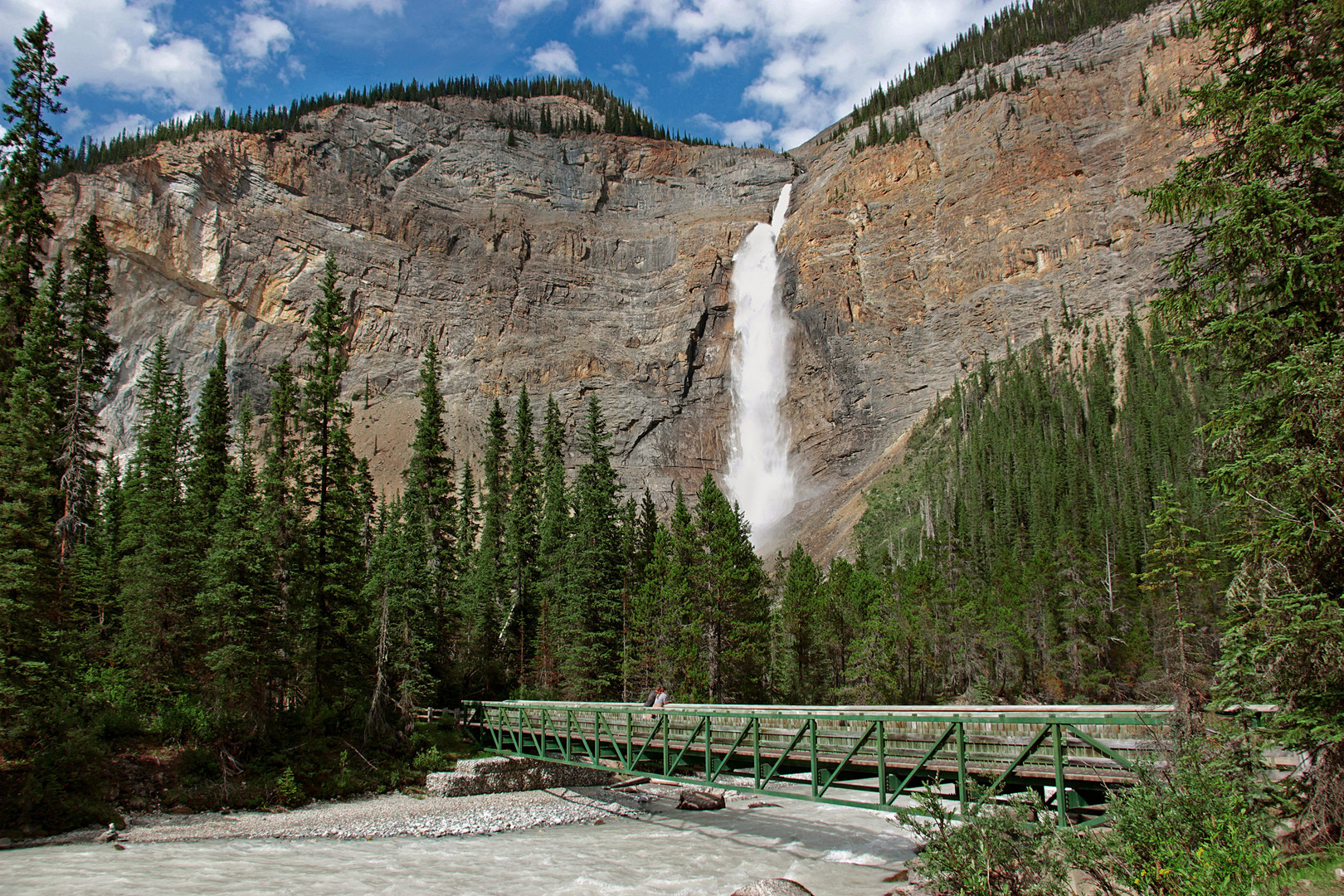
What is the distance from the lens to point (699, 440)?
10369 centimetres

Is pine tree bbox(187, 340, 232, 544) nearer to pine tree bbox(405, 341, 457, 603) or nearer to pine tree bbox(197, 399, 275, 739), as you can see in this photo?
pine tree bbox(197, 399, 275, 739)

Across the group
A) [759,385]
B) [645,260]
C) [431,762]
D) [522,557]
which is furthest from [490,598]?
[645,260]

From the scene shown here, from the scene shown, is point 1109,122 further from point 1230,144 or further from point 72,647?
point 72,647

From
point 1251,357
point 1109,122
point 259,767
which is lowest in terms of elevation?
point 259,767

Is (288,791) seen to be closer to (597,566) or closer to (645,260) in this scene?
(597,566)

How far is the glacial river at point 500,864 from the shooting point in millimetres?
15773

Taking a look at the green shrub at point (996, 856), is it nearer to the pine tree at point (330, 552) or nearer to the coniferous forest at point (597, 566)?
the coniferous forest at point (597, 566)

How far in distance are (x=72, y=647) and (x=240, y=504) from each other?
7116 millimetres

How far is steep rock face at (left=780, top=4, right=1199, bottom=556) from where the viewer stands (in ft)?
297

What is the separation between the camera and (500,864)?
18.8 metres

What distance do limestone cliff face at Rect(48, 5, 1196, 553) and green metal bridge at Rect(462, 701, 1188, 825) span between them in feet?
207

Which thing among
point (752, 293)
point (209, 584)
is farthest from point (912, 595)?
point (752, 293)

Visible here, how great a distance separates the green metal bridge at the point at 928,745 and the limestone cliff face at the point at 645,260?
6307 cm

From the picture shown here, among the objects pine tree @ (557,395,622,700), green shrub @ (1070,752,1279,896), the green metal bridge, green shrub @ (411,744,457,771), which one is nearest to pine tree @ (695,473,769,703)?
pine tree @ (557,395,622,700)
